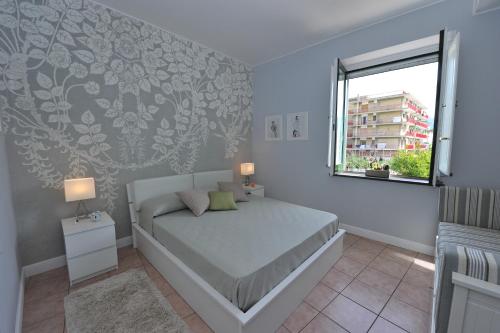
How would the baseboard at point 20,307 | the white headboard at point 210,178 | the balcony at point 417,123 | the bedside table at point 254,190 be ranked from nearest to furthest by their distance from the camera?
the baseboard at point 20,307 < the balcony at point 417,123 < the white headboard at point 210,178 < the bedside table at point 254,190

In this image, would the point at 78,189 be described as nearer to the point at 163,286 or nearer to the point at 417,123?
the point at 163,286

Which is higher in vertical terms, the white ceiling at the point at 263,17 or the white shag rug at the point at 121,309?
the white ceiling at the point at 263,17

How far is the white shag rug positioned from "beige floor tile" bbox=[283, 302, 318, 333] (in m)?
0.78

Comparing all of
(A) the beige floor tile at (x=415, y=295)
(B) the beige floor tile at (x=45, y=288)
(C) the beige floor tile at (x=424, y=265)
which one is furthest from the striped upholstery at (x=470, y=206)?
(B) the beige floor tile at (x=45, y=288)

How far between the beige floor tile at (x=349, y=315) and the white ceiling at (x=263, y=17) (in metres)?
3.13

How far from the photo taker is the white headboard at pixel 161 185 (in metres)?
2.71

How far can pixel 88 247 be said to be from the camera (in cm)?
207

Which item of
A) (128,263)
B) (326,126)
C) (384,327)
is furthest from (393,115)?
(128,263)

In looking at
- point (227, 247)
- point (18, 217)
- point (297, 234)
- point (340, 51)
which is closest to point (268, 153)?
point (340, 51)

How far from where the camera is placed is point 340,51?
9.96 ft

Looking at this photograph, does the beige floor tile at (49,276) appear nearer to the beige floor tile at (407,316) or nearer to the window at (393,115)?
the beige floor tile at (407,316)

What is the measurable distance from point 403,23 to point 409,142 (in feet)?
5.01

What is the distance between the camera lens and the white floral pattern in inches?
80.3

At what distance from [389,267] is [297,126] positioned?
2.37m
